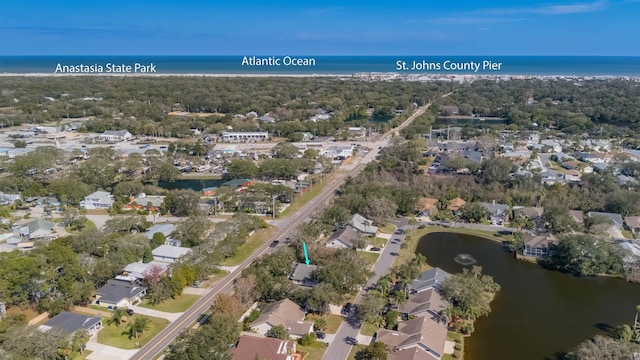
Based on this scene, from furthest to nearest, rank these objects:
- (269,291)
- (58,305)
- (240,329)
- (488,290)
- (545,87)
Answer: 1. (545,87)
2. (488,290)
3. (269,291)
4. (58,305)
5. (240,329)

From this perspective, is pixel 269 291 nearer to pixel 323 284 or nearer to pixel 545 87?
pixel 323 284

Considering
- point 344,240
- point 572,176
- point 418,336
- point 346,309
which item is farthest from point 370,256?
point 572,176

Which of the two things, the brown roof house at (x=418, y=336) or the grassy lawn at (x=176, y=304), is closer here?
the brown roof house at (x=418, y=336)

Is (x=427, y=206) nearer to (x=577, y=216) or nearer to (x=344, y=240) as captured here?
(x=344, y=240)

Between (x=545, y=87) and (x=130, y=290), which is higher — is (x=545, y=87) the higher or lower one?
the higher one

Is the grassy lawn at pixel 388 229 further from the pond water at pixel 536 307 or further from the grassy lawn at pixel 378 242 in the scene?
the pond water at pixel 536 307

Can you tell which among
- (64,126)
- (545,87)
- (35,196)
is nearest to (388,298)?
(35,196)

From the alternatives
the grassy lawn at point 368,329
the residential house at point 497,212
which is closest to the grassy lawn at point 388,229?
the residential house at point 497,212
